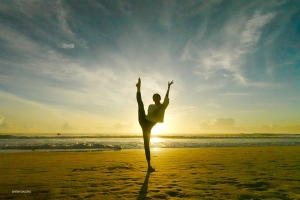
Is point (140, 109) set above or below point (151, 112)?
above

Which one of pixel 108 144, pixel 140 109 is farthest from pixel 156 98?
pixel 108 144

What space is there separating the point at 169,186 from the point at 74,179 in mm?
2920

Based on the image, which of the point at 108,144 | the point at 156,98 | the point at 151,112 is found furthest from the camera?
the point at 108,144

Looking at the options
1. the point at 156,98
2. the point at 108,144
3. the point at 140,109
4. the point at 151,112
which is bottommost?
the point at 108,144

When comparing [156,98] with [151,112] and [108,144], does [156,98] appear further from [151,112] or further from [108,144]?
[108,144]

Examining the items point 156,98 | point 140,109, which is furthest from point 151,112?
point 156,98

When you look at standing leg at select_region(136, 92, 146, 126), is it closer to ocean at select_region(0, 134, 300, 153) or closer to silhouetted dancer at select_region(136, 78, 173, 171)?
silhouetted dancer at select_region(136, 78, 173, 171)

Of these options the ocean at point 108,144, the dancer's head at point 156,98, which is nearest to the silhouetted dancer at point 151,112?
the dancer's head at point 156,98

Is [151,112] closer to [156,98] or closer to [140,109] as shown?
[140,109]

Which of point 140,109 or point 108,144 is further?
point 108,144

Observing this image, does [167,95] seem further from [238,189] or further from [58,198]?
[58,198]

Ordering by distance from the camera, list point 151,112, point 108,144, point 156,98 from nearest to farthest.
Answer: point 151,112, point 156,98, point 108,144

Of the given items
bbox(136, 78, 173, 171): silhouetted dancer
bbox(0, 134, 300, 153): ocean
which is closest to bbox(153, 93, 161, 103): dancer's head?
bbox(136, 78, 173, 171): silhouetted dancer

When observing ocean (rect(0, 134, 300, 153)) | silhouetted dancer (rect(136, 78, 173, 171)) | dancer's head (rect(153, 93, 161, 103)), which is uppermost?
dancer's head (rect(153, 93, 161, 103))
